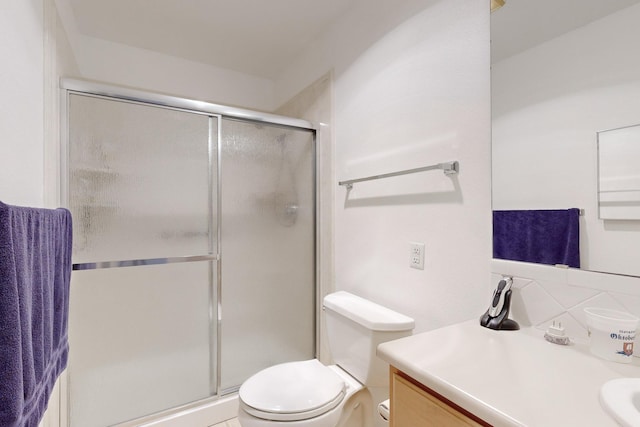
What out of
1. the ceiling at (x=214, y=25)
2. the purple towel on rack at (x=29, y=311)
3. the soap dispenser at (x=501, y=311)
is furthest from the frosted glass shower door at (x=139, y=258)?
the soap dispenser at (x=501, y=311)

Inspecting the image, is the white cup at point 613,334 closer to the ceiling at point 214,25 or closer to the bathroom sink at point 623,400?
the bathroom sink at point 623,400

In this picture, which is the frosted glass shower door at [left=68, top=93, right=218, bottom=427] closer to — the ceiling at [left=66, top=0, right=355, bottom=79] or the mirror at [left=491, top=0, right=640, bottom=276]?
the ceiling at [left=66, top=0, right=355, bottom=79]

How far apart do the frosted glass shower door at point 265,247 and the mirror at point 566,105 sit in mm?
1275

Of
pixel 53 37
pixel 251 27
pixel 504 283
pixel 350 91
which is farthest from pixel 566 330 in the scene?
pixel 251 27

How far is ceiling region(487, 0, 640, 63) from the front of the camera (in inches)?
32.7

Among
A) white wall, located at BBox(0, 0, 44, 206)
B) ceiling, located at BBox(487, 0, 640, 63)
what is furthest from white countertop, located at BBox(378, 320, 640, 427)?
white wall, located at BBox(0, 0, 44, 206)

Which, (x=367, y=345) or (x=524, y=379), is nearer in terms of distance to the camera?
(x=524, y=379)

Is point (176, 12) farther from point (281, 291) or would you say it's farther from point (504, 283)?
point (504, 283)

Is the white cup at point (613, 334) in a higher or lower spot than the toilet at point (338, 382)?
higher

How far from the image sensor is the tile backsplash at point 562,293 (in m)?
0.76

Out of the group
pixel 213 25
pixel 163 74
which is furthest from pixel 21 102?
pixel 163 74

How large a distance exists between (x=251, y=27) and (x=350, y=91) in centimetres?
87

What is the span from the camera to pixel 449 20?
117cm

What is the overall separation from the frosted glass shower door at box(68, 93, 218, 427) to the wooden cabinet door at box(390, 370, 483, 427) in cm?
128
